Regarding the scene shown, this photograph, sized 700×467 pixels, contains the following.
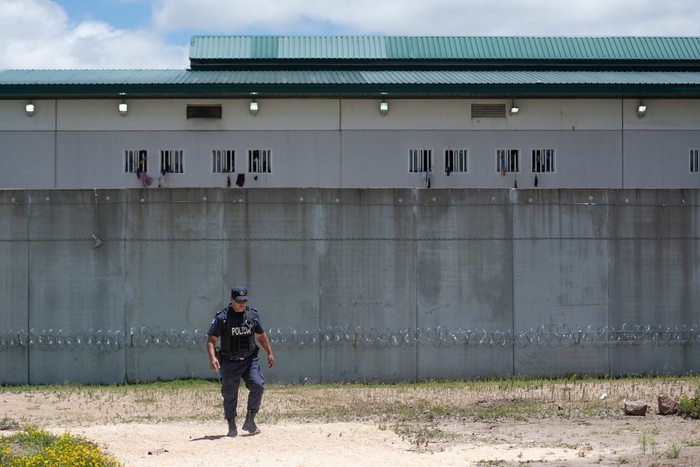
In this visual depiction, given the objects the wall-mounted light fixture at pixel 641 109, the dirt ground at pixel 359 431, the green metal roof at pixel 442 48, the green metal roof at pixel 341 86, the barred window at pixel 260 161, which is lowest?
the dirt ground at pixel 359 431

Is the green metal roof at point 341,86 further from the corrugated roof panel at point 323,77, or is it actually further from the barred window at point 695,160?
the barred window at point 695,160

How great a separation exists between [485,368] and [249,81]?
39.9 ft

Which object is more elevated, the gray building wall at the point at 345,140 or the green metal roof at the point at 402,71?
the green metal roof at the point at 402,71

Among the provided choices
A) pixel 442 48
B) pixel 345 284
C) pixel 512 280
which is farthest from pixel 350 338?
pixel 442 48

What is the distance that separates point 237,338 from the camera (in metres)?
12.8

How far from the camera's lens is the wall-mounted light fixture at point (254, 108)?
2731 cm

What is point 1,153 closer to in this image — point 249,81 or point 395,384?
point 249,81

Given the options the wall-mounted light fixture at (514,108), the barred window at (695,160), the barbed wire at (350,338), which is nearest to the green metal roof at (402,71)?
the wall-mounted light fixture at (514,108)

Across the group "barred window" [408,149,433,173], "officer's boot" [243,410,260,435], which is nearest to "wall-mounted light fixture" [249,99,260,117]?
"barred window" [408,149,433,173]

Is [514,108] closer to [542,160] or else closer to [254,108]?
[542,160]

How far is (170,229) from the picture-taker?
17.9m

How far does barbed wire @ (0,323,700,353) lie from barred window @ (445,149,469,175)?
1019 cm

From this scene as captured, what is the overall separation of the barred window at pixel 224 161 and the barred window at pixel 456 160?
18.2 ft

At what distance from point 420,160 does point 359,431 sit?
15.5 metres
